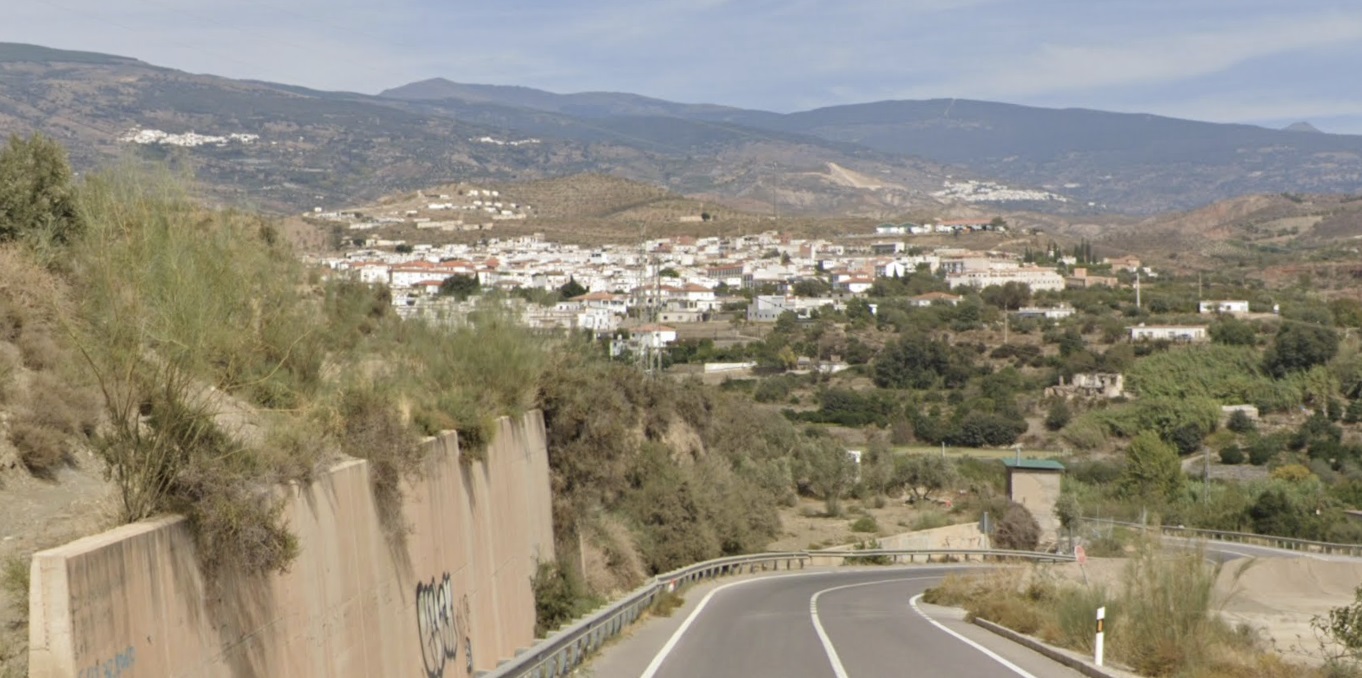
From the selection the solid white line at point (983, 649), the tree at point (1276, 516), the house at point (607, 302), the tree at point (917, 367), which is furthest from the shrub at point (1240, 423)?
the solid white line at point (983, 649)

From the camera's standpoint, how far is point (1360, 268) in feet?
558

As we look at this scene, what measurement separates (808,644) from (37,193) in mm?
12816

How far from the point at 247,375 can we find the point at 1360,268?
176 meters

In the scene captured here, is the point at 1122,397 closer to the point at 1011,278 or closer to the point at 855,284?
the point at 855,284

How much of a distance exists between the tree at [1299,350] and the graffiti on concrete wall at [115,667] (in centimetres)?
10805

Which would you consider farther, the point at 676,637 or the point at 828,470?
the point at 828,470

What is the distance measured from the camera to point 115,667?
8.44 m

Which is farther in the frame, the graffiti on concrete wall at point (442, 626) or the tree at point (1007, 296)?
the tree at point (1007, 296)

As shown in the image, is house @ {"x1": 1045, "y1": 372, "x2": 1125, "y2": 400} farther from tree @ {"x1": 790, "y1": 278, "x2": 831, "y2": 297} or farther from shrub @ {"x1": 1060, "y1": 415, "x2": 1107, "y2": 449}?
tree @ {"x1": 790, "y1": 278, "x2": 831, "y2": 297}

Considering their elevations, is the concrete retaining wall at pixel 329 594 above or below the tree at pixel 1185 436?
above

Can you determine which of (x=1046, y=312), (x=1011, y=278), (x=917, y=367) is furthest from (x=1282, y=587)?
(x=1011, y=278)

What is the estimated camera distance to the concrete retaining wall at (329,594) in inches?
324

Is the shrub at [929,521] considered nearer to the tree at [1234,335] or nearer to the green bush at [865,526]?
the green bush at [865,526]

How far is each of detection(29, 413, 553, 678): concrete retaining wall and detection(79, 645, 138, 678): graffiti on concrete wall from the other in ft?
0.04
